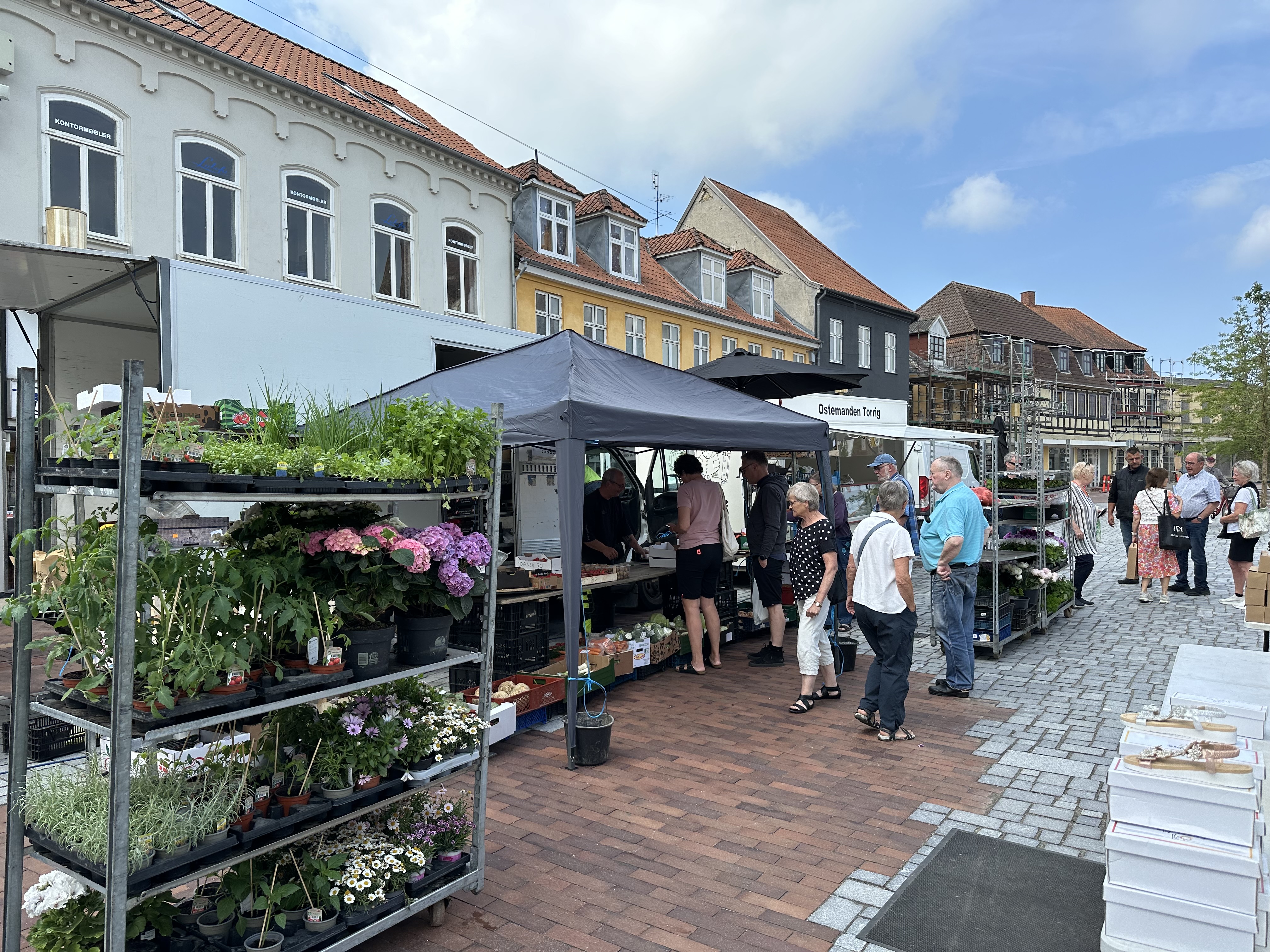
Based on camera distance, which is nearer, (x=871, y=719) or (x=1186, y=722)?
(x=1186, y=722)

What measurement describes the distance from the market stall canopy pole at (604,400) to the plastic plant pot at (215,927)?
2.69 metres

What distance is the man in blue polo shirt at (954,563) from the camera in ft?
21.5

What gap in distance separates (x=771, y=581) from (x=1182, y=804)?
4.87 meters

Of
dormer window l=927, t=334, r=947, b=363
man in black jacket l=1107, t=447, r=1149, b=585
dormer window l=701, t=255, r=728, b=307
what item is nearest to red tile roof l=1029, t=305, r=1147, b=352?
dormer window l=927, t=334, r=947, b=363

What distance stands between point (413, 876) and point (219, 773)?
88cm

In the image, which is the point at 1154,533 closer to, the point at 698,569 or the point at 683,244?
the point at 698,569

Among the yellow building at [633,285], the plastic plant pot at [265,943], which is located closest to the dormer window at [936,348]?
the yellow building at [633,285]

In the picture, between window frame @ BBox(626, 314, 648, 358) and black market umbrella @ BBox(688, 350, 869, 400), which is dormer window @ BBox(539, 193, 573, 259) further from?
black market umbrella @ BBox(688, 350, 869, 400)

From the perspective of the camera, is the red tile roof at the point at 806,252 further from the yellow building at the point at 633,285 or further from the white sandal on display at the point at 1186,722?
the white sandal on display at the point at 1186,722

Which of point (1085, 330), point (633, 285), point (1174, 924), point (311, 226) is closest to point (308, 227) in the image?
point (311, 226)

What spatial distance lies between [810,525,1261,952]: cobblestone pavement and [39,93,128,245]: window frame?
10.8 m

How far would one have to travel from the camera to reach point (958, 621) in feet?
22.0

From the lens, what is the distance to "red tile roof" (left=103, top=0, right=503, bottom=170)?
1241 centimetres

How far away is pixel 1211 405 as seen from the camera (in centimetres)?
3148
